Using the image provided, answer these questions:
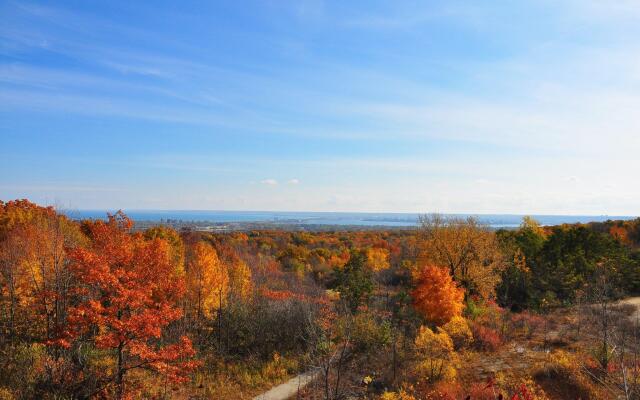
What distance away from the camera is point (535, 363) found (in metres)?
23.8

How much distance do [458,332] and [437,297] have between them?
2.60 m

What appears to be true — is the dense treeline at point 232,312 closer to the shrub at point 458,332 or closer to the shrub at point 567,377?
the shrub at point 458,332

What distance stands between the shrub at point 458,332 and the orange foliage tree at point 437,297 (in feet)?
1.50

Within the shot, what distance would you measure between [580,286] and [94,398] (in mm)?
41695

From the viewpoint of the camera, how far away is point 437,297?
26.7 meters

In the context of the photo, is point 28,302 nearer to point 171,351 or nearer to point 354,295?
point 171,351

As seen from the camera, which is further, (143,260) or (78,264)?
(143,260)

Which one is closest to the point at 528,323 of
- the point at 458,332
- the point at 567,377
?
the point at 458,332

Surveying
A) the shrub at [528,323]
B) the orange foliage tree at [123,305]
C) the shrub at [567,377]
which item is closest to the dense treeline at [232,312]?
the orange foliage tree at [123,305]

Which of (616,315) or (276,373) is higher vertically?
(616,315)

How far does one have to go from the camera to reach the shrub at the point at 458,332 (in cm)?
2633

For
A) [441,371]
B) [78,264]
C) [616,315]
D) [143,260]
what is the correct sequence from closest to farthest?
[78,264] → [143,260] → [441,371] → [616,315]

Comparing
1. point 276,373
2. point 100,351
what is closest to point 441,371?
point 276,373

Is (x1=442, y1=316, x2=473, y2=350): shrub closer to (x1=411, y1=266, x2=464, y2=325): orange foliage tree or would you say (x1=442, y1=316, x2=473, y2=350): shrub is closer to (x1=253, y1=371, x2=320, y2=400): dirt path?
(x1=411, y1=266, x2=464, y2=325): orange foliage tree
